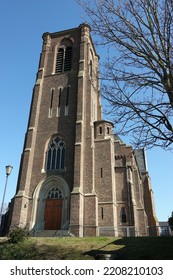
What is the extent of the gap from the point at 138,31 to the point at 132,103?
248 centimetres

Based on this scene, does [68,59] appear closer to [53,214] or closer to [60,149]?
[60,149]

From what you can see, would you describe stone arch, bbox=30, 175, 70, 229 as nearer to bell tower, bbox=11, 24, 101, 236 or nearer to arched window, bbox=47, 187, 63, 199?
bell tower, bbox=11, 24, 101, 236

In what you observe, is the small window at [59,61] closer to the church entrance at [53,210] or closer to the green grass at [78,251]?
the church entrance at [53,210]

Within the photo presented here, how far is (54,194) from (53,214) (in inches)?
73.5

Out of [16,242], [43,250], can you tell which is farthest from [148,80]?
[16,242]

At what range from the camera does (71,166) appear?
21906mm

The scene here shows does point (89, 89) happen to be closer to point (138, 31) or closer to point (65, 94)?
point (65, 94)

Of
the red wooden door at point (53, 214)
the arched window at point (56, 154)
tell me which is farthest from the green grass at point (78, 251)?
the arched window at point (56, 154)

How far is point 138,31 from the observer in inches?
317

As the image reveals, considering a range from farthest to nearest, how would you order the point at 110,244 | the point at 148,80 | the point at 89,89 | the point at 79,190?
the point at 89,89 < the point at 79,190 < the point at 110,244 < the point at 148,80

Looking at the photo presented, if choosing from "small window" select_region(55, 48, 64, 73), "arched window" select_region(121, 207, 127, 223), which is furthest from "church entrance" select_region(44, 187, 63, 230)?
"small window" select_region(55, 48, 64, 73)

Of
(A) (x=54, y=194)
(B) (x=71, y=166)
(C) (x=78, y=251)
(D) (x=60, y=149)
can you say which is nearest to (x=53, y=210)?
(A) (x=54, y=194)

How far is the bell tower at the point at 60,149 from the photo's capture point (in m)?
20.2

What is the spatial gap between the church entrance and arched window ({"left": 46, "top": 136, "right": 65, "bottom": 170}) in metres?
2.24
